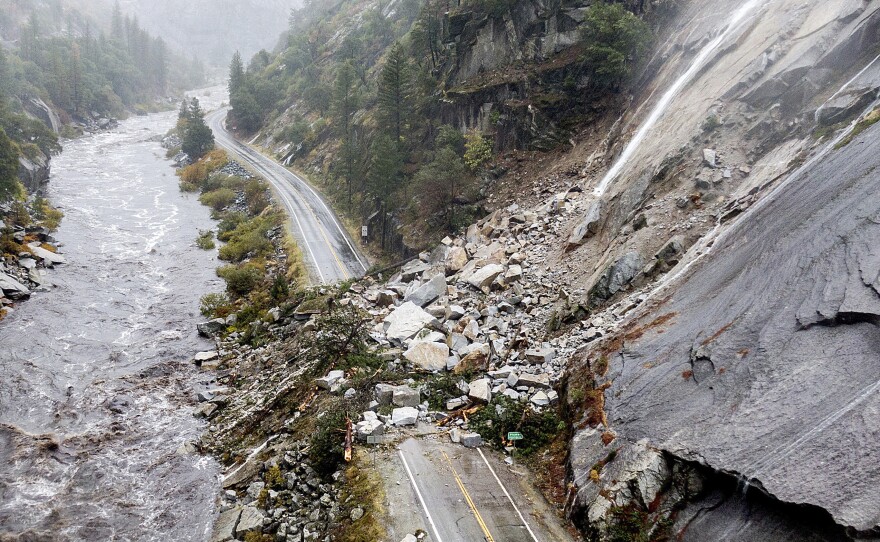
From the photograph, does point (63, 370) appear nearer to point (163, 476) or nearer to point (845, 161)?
point (163, 476)

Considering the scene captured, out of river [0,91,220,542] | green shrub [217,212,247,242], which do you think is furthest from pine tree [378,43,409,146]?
river [0,91,220,542]

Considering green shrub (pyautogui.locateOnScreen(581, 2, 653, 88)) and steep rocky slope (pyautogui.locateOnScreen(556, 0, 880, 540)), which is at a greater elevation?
green shrub (pyautogui.locateOnScreen(581, 2, 653, 88))

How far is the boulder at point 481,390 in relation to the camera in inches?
798

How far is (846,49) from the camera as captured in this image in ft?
76.3

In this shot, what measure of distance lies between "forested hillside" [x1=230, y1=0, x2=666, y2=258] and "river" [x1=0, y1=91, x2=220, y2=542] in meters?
17.0

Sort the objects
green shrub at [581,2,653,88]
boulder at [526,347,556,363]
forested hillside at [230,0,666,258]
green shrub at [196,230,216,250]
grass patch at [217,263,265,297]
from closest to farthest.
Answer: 1. boulder at [526,347,556,363]
2. green shrub at [581,2,653,88]
3. forested hillside at [230,0,666,258]
4. grass patch at [217,263,265,297]
5. green shrub at [196,230,216,250]

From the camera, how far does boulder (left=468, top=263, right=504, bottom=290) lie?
2880 cm

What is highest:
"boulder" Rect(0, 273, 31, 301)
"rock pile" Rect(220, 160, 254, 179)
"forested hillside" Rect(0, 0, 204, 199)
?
"forested hillside" Rect(0, 0, 204, 199)

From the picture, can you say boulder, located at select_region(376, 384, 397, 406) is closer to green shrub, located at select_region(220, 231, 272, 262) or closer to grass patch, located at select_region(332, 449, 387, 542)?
grass patch, located at select_region(332, 449, 387, 542)

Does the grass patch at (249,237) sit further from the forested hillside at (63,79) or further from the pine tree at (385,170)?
the forested hillside at (63,79)

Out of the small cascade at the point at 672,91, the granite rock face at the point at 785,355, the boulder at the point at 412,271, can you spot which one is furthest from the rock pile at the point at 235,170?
the granite rock face at the point at 785,355

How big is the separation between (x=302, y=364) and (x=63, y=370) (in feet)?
43.1

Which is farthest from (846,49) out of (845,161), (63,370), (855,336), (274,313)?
(63,370)

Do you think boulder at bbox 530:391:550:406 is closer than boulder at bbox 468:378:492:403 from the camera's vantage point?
Yes
